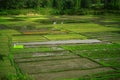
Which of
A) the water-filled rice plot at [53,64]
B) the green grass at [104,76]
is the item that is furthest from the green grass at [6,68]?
the green grass at [104,76]

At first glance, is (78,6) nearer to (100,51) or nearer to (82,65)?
(100,51)

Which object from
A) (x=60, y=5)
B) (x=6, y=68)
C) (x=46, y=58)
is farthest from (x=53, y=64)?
(x=60, y=5)

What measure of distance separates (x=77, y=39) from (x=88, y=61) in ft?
35.2

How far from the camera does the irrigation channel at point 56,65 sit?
1694 centimetres

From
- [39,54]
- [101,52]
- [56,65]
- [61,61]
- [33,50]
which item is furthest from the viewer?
[33,50]

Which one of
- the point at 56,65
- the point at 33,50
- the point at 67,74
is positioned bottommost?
the point at 33,50

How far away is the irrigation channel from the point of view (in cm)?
1694

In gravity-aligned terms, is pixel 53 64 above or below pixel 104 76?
below

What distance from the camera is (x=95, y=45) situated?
88.7 feet

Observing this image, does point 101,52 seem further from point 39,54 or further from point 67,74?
point 67,74

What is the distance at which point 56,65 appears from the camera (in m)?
19.2

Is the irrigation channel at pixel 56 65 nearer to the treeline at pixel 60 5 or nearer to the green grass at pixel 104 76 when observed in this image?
the green grass at pixel 104 76

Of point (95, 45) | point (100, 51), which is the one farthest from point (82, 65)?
point (95, 45)

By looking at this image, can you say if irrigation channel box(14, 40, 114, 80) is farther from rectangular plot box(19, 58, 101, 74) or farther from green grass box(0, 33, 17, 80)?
green grass box(0, 33, 17, 80)
